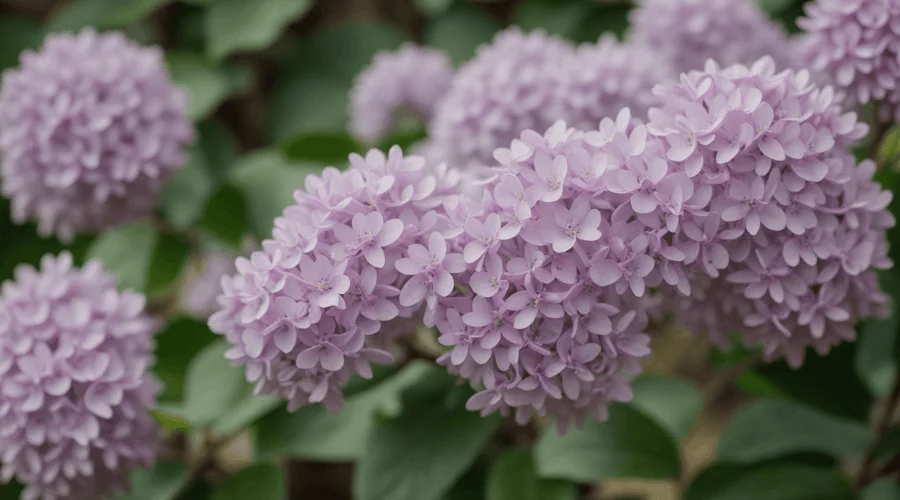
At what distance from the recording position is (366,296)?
63 cm

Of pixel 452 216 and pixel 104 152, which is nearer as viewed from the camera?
pixel 452 216

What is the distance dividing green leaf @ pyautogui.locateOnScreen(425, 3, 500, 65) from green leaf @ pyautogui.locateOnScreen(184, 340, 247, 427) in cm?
74

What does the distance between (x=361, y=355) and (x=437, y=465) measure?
30 centimetres

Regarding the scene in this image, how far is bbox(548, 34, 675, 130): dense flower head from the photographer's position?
38.1 inches

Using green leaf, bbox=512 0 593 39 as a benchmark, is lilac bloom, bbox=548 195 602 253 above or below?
above

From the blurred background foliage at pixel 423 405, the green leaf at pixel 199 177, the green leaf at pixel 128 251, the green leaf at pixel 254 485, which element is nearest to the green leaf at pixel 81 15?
the blurred background foliage at pixel 423 405

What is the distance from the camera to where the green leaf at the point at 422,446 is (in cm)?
90

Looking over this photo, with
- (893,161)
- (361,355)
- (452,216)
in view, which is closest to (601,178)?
(452,216)

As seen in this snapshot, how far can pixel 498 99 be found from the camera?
99 centimetres

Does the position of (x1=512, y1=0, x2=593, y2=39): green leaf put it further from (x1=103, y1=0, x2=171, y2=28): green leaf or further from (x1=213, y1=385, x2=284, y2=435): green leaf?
(x1=213, y1=385, x2=284, y2=435): green leaf

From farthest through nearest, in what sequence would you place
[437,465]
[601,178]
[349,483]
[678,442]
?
[349,483] < [678,442] < [437,465] < [601,178]

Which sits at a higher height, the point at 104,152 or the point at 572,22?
the point at 104,152

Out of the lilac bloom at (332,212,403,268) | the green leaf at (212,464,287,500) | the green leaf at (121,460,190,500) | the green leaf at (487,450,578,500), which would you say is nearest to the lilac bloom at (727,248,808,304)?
the lilac bloom at (332,212,403,268)

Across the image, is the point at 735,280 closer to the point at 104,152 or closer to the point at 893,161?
the point at 893,161
